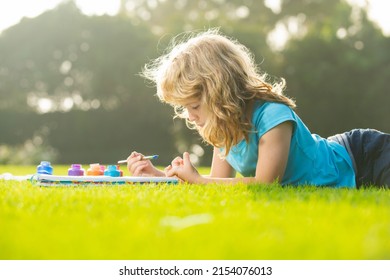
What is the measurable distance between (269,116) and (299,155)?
45cm

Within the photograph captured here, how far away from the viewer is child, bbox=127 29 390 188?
3465 millimetres

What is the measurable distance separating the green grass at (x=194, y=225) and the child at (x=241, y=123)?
656 mm

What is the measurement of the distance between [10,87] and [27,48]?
1911 millimetres

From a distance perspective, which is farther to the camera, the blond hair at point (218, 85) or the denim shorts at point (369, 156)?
the denim shorts at point (369, 156)

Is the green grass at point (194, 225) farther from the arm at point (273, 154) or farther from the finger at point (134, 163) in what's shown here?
the finger at point (134, 163)

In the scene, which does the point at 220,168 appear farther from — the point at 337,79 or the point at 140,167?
the point at 337,79

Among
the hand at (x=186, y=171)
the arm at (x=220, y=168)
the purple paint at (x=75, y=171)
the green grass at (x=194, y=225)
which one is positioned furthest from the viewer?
the arm at (x=220, y=168)

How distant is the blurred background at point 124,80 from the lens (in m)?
20.5

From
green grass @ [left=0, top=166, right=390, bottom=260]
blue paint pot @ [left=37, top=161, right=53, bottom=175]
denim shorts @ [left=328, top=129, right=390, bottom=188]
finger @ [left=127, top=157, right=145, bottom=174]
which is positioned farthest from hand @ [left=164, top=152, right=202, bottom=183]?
denim shorts @ [left=328, top=129, right=390, bottom=188]

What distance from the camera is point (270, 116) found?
11.3ft

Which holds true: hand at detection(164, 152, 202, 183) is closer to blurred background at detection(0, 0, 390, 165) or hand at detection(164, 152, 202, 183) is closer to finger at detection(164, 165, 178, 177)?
finger at detection(164, 165, 178, 177)

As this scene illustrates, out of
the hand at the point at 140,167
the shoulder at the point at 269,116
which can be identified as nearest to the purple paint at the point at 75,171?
the hand at the point at 140,167

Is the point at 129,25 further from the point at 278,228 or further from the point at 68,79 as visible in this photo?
the point at 278,228

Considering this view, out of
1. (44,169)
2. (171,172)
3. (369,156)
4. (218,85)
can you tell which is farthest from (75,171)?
(369,156)
